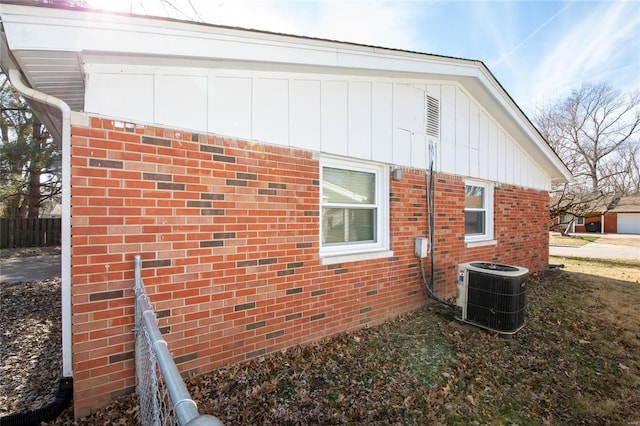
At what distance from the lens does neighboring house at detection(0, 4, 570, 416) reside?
101 inches

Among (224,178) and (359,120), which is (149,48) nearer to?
(224,178)

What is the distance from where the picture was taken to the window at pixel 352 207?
14.1 feet

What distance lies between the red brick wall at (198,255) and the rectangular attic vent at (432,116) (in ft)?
8.79

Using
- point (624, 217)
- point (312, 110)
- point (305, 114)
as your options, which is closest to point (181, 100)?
point (305, 114)

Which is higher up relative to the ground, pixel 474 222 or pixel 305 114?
pixel 305 114

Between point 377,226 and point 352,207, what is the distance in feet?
2.00

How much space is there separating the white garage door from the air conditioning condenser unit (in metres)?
44.6

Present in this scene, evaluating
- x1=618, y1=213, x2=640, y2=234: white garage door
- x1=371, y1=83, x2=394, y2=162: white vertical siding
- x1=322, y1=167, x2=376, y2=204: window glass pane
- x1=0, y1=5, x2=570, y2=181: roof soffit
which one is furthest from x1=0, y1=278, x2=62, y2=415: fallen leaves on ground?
x1=618, y1=213, x2=640, y2=234: white garage door

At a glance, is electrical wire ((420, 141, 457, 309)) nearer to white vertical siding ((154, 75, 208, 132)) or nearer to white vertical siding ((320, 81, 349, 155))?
white vertical siding ((320, 81, 349, 155))

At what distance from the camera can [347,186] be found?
4555mm

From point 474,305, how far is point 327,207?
2.81m

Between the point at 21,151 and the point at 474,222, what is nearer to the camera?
the point at 474,222

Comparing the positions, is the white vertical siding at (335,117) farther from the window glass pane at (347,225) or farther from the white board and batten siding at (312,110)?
the window glass pane at (347,225)

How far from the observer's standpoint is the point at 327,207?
430 cm
